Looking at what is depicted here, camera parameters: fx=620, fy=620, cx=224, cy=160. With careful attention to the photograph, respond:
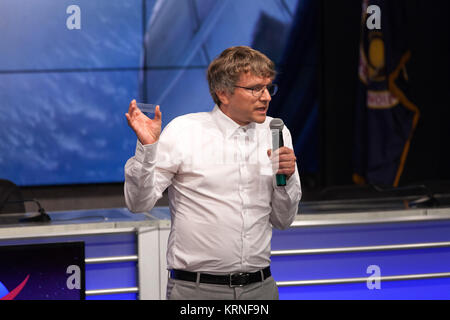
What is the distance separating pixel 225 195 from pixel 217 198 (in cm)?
3

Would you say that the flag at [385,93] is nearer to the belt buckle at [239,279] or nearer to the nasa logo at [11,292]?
the belt buckle at [239,279]

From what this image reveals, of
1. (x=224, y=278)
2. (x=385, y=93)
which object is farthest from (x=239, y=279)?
(x=385, y=93)

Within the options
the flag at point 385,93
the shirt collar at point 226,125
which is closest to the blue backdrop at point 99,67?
the flag at point 385,93

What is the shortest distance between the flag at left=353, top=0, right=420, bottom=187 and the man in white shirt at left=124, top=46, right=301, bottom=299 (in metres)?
2.77

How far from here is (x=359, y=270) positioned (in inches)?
106

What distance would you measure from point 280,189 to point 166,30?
3.00 meters

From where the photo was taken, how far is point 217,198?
6.16 feet

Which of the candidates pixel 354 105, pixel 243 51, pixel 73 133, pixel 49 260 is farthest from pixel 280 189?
pixel 354 105

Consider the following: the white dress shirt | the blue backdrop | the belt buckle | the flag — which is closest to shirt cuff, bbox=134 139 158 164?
the white dress shirt

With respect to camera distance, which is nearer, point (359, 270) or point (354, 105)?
point (359, 270)

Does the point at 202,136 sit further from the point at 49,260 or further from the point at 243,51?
the point at 49,260

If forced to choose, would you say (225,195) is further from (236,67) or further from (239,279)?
(236,67)

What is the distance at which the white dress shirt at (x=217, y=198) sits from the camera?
1870 mm

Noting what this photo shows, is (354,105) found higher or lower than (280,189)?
higher
